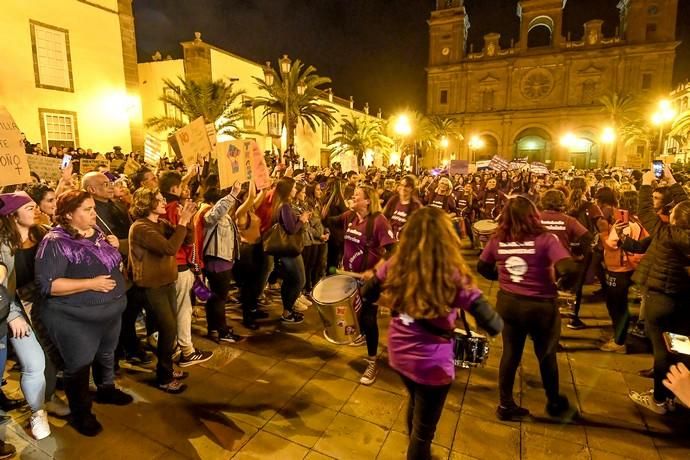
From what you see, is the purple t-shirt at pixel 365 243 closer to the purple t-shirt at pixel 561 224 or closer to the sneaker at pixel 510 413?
the purple t-shirt at pixel 561 224

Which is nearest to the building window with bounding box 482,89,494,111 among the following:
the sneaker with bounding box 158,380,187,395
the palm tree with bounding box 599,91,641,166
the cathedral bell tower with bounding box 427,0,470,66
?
the cathedral bell tower with bounding box 427,0,470,66

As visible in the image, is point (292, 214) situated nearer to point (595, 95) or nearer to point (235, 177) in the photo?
point (235, 177)

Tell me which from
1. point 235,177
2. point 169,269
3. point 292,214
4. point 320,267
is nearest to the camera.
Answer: point 169,269

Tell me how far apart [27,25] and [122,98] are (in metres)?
4.49

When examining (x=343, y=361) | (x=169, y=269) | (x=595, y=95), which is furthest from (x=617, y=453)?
(x=595, y=95)

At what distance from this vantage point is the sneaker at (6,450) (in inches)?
123

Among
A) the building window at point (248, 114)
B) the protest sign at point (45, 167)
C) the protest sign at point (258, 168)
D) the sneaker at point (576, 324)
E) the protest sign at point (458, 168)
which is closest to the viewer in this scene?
the protest sign at point (258, 168)

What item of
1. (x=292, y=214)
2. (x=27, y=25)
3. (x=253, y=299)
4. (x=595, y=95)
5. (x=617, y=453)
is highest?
(x=595, y=95)

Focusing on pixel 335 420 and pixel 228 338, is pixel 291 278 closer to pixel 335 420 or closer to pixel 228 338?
pixel 228 338

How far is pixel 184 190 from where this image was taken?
469cm

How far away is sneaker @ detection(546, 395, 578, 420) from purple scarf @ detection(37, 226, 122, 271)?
13.4 ft

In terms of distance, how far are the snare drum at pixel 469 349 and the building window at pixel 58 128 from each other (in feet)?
62.4

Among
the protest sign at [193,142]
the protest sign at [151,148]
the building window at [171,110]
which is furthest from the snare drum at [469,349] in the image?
the building window at [171,110]

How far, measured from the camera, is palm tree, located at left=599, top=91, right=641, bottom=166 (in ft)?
147
